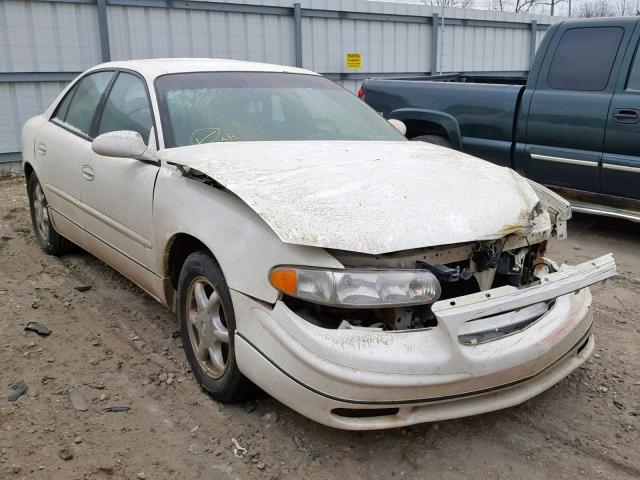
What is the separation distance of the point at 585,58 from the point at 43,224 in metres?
4.89

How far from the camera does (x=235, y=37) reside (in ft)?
34.8

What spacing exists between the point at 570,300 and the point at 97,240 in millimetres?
2826

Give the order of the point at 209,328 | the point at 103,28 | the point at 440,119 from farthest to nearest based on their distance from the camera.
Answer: the point at 103,28
the point at 440,119
the point at 209,328

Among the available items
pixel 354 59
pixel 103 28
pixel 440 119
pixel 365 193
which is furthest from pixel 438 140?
pixel 354 59

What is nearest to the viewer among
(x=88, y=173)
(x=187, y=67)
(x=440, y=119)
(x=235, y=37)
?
(x=187, y=67)

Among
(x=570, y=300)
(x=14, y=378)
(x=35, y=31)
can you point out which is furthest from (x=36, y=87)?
(x=570, y=300)

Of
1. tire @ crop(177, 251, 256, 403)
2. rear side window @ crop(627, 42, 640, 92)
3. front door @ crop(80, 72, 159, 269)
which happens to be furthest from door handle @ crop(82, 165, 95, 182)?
rear side window @ crop(627, 42, 640, 92)

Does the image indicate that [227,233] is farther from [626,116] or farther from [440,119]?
[440,119]

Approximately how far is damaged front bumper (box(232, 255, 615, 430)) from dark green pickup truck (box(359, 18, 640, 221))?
10.5 feet

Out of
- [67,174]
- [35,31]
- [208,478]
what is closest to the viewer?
[208,478]

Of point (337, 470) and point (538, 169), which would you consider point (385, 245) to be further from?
point (538, 169)

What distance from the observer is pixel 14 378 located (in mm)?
3225

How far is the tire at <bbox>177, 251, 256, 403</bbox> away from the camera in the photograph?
2750 mm

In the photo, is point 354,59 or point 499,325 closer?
point 499,325
